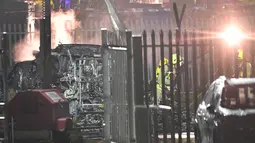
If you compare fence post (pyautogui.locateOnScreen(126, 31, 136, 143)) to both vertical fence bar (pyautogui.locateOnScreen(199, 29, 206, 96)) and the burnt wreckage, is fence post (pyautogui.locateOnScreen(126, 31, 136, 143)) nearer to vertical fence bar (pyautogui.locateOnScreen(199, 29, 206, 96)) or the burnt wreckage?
vertical fence bar (pyautogui.locateOnScreen(199, 29, 206, 96))

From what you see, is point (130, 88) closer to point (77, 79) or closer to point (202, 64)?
point (202, 64)

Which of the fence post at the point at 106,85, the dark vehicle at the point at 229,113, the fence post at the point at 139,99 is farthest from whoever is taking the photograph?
the fence post at the point at 106,85

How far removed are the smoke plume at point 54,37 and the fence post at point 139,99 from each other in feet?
40.3

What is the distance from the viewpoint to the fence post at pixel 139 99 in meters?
9.36

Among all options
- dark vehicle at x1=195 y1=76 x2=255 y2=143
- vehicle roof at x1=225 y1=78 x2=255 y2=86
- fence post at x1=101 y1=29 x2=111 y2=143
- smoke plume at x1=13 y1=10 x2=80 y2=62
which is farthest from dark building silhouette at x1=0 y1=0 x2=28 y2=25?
vehicle roof at x1=225 y1=78 x2=255 y2=86

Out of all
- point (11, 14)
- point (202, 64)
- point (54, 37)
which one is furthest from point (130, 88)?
point (11, 14)

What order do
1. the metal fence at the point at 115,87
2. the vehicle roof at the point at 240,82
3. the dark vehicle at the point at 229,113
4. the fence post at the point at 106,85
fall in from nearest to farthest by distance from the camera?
1. the metal fence at the point at 115,87
2. the dark vehicle at the point at 229,113
3. the fence post at the point at 106,85
4. the vehicle roof at the point at 240,82

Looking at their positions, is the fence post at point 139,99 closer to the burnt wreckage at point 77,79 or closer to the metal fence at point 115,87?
the metal fence at point 115,87

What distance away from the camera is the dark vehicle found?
10.1 m

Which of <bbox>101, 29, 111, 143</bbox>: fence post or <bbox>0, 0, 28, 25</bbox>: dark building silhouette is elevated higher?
<bbox>0, 0, 28, 25</bbox>: dark building silhouette

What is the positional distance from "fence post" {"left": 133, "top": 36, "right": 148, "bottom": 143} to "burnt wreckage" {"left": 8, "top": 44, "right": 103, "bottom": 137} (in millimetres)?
8267

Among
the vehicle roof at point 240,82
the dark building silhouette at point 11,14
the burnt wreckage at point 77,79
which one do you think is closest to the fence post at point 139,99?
the vehicle roof at point 240,82

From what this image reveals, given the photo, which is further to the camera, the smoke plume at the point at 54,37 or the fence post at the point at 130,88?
the smoke plume at the point at 54,37

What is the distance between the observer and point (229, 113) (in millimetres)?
10195
